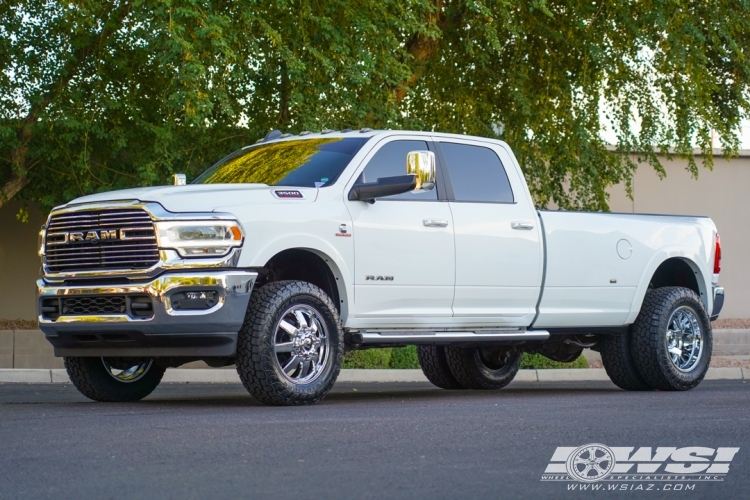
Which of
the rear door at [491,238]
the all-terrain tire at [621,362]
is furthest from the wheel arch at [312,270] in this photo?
the all-terrain tire at [621,362]

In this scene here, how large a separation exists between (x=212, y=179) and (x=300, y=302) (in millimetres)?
1928

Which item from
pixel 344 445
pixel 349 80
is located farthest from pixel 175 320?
pixel 349 80

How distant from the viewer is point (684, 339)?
1179 cm

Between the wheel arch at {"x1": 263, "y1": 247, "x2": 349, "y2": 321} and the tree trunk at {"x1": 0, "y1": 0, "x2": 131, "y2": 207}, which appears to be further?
the tree trunk at {"x1": 0, "y1": 0, "x2": 131, "y2": 207}

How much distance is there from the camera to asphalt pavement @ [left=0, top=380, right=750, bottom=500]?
17.3 ft

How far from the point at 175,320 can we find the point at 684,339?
531 centimetres

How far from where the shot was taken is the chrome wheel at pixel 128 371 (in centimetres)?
997

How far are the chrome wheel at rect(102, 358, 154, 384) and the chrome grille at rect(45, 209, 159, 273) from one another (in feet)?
3.48

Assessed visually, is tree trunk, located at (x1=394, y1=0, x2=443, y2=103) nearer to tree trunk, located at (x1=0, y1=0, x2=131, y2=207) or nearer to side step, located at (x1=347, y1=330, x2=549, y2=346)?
tree trunk, located at (x1=0, y1=0, x2=131, y2=207)

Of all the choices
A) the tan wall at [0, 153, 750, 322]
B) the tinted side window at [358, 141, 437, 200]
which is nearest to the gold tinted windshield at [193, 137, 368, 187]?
the tinted side window at [358, 141, 437, 200]

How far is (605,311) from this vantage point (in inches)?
444

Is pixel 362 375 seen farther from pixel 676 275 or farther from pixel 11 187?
pixel 11 187

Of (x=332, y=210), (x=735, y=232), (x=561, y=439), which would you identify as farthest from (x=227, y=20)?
(x=735, y=232)

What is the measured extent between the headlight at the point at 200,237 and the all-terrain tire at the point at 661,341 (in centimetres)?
448
